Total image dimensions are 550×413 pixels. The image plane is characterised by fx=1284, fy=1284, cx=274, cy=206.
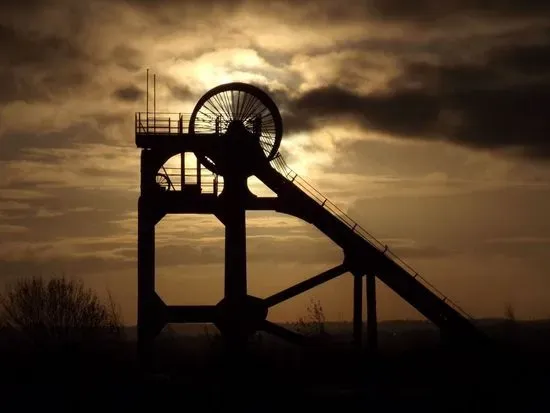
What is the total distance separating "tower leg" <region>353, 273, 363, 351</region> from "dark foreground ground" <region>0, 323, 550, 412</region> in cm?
126

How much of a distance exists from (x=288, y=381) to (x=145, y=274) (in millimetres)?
10422

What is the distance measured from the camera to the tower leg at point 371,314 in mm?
73625

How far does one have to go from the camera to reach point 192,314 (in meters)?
72.2

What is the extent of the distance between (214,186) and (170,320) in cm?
792

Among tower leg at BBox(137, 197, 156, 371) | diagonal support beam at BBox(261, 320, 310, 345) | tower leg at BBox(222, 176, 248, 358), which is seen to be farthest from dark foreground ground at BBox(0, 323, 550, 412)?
tower leg at BBox(137, 197, 156, 371)

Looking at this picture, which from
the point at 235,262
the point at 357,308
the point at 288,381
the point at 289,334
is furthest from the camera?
the point at 357,308

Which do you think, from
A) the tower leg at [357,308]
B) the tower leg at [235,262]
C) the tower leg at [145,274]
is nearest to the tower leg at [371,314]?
the tower leg at [357,308]

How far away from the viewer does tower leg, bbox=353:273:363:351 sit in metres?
74.1

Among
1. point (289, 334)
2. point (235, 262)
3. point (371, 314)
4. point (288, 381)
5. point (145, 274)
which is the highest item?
point (235, 262)

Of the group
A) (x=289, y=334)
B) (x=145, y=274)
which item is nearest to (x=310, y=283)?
(x=289, y=334)

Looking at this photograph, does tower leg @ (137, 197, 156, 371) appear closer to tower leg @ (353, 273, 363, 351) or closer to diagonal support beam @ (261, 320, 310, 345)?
diagonal support beam @ (261, 320, 310, 345)

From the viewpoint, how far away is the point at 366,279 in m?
73.8

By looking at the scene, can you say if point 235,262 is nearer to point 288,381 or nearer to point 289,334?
point 289,334

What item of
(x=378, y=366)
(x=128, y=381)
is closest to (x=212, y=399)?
(x=128, y=381)
